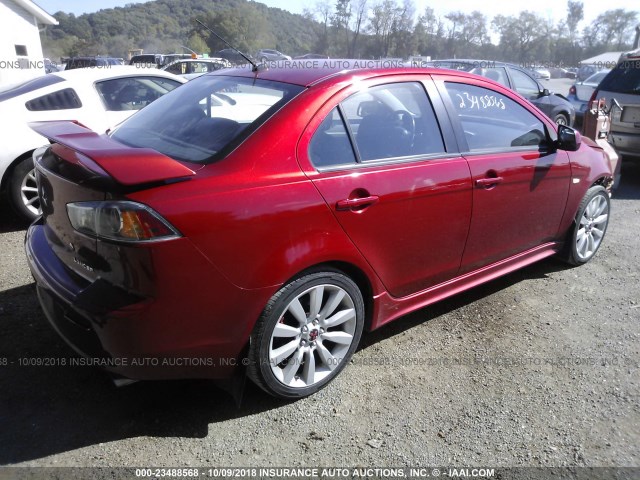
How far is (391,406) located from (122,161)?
178cm

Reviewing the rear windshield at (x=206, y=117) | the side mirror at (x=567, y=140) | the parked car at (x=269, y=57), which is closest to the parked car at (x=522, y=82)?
the parked car at (x=269, y=57)

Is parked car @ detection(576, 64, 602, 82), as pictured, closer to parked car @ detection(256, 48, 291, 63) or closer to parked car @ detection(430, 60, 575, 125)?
parked car @ detection(256, 48, 291, 63)

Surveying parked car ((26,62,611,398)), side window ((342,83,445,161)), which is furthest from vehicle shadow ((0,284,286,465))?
side window ((342,83,445,161))

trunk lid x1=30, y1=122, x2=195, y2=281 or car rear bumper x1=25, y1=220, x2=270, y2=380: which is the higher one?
trunk lid x1=30, y1=122, x2=195, y2=281

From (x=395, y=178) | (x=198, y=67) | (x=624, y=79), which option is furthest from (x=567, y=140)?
(x=198, y=67)

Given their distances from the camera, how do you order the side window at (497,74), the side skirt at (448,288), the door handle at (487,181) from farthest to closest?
the side window at (497,74), the door handle at (487,181), the side skirt at (448,288)

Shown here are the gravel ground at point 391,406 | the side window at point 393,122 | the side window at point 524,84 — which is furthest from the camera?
the side window at point 524,84

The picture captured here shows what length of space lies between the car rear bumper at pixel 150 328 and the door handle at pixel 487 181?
162cm

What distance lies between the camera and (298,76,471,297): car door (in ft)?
8.66

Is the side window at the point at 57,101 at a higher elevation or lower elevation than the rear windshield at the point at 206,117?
lower

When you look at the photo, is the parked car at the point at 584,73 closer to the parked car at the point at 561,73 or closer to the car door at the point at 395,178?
the parked car at the point at 561,73

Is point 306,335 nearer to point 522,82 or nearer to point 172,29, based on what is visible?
point 522,82

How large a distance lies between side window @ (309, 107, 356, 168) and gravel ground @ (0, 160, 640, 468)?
1.22 metres

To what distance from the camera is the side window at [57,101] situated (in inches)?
210
